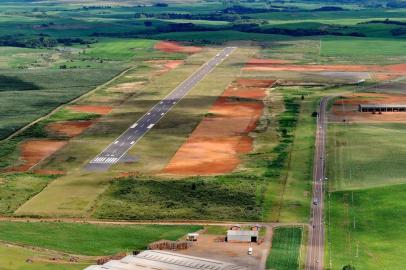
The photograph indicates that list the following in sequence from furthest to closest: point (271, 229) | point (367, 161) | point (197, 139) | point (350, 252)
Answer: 1. point (197, 139)
2. point (367, 161)
3. point (271, 229)
4. point (350, 252)

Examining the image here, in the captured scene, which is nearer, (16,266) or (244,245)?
(16,266)

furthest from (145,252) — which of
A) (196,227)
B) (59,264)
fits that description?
(196,227)

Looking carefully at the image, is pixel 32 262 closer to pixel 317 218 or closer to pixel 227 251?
pixel 227 251

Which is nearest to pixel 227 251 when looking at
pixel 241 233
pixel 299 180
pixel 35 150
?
pixel 241 233

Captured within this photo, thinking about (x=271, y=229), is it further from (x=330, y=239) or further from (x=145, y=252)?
(x=145, y=252)

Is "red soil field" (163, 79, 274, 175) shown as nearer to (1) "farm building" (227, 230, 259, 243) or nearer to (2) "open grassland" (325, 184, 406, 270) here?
(2) "open grassland" (325, 184, 406, 270)

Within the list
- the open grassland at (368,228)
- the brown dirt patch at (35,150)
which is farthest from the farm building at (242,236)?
the brown dirt patch at (35,150)

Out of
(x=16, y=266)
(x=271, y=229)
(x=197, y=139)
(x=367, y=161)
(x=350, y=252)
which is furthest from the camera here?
(x=197, y=139)
